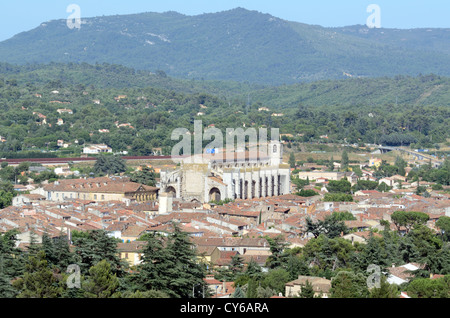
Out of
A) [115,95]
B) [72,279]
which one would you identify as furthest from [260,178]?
[115,95]

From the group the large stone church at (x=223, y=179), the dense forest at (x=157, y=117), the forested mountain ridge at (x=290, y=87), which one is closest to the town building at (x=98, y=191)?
the large stone church at (x=223, y=179)

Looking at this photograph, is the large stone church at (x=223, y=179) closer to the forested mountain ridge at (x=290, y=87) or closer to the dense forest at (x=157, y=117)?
the dense forest at (x=157, y=117)

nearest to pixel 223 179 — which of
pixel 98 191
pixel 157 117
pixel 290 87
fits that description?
pixel 98 191

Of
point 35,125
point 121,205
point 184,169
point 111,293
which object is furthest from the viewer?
point 35,125

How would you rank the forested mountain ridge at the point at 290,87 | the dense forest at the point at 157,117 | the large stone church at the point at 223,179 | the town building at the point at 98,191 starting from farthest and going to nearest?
the forested mountain ridge at the point at 290,87, the dense forest at the point at 157,117, the town building at the point at 98,191, the large stone church at the point at 223,179

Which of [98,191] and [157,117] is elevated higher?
[157,117]

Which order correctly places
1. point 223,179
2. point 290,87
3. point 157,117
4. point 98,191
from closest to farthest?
point 223,179 < point 98,191 < point 157,117 < point 290,87

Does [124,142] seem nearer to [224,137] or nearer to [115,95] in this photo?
[224,137]

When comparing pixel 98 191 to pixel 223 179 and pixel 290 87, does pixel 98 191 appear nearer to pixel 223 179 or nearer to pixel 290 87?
pixel 223 179
